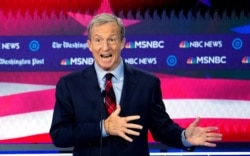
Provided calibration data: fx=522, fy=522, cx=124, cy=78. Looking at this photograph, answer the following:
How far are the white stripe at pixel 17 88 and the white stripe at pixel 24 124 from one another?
0.17 meters

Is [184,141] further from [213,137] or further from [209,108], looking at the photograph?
[209,108]

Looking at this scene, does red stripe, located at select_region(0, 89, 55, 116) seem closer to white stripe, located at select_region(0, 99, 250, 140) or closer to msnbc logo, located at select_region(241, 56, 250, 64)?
white stripe, located at select_region(0, 99, 250, 140)

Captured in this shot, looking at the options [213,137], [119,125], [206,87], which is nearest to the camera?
[119,125]

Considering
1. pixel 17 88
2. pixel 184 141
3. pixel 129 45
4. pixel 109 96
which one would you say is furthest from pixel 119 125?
pixel 17 88

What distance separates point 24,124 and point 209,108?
1.32m

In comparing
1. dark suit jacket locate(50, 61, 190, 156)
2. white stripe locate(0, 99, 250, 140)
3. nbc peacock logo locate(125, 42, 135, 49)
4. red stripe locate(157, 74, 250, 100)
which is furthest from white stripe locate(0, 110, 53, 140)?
dark suit jacket locate(50, 61, 190, 156)

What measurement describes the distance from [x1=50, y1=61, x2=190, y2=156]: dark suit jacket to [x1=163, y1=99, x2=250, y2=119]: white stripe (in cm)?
144

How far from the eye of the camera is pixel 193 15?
3695 mm

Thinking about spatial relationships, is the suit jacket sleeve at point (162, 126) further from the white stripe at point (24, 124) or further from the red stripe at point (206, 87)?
the white stripe at point (24, 124)

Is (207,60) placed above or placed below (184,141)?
above

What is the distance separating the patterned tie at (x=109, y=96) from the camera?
7.03ft

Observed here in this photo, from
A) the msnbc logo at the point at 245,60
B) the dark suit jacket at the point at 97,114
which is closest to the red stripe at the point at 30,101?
the msnbc logo at the point at 245,60

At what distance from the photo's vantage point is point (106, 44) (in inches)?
86.1

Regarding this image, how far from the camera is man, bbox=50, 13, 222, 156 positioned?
2.07m
